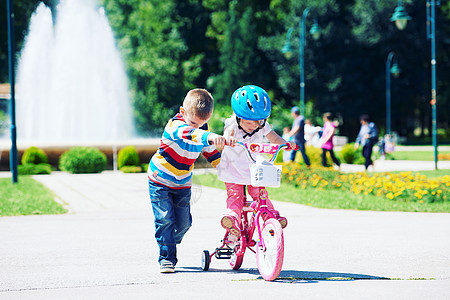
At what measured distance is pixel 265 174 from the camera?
566 centimetres

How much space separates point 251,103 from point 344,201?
6879mm

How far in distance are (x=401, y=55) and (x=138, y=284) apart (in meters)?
47.7

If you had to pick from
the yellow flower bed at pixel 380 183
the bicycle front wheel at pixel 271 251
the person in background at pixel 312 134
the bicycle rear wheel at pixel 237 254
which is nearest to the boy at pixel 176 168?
the bicycle rear wheel at pixel 237 254

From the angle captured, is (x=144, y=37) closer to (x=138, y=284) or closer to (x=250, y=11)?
(x=250, y=11)

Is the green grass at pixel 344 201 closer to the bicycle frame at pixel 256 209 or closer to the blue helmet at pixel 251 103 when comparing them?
the bicycle frame at pixel 256 209

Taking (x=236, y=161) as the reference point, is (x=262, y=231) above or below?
below

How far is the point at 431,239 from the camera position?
824cm

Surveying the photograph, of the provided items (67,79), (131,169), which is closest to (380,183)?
(131,169)

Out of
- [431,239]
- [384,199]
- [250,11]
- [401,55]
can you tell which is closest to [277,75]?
[250,11]

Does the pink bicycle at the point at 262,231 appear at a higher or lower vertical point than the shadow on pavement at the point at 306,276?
higher

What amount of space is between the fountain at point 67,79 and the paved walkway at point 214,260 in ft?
63.9

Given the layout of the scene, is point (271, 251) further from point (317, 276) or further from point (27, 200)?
point (27, 200)

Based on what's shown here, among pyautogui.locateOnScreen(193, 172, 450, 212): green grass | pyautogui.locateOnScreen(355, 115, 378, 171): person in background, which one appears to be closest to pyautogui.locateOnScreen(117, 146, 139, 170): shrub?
pyautogui.locateOnScreen(355, 115, 378, 171): person in background

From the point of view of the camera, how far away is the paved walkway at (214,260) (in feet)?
18.1
